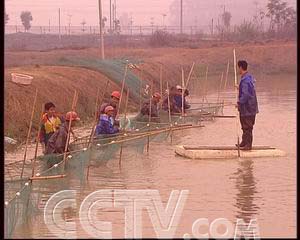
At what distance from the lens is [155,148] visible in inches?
601

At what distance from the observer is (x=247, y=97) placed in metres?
13.3

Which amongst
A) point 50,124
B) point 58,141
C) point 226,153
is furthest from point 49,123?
point 226,153

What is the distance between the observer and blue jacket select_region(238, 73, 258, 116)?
43.7 feet

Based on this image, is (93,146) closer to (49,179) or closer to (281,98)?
(49,179)

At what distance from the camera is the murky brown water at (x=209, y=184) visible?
886 cm

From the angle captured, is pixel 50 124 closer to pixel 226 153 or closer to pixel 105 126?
pixel 105 126

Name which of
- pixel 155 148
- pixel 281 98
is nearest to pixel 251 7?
pixel 281 98

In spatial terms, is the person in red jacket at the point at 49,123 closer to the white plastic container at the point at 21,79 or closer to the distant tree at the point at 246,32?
the white plastic container at the point at 21,79

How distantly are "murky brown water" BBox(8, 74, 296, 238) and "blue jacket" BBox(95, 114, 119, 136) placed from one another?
0.55 meters

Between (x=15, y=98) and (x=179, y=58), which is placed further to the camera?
(x=179, y=58)

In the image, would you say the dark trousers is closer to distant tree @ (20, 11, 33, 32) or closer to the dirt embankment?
the dirt embankment

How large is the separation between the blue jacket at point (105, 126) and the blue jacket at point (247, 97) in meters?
2.20

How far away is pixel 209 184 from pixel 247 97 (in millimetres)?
2466

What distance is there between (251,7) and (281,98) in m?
170
